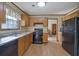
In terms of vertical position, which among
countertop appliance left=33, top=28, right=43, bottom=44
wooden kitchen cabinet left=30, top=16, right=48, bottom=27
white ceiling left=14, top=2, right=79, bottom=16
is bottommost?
countertop appliance left=33, top=28, right=43, bottom=44

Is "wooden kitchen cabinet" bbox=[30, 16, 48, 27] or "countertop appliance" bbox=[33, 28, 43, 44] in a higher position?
"wooden kitchen cabinet" bbox=[30, 16, 48, 27]

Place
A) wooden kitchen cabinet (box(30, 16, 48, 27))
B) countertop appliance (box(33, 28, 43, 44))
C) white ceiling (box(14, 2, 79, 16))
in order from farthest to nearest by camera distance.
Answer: wooden kitchen cabinet (box(30, 16, 48, 27)) < countertop appliance (box(33, 28, 43, 44)) < white ceiling (box(14, 2, 79, 16))

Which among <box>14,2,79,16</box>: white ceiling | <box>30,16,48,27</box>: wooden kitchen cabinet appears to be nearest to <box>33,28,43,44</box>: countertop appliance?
<box>30,16,48,27</box>: wooden kitchen cabinet

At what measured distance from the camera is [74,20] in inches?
180

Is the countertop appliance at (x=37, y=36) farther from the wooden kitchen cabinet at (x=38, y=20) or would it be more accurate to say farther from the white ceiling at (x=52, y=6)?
the white ceiling at (x=52, y=6)

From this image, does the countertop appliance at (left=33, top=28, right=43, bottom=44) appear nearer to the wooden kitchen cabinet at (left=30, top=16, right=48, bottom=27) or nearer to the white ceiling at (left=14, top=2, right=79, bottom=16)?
the wooden kitchen cabinet at (left=30, top=16, right=48, bottom=27)

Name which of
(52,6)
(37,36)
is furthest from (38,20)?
(52,6)

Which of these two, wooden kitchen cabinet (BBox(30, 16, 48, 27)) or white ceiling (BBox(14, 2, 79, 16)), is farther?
wooden kitchen cabinet (BBox(30, 16, 48, 27))

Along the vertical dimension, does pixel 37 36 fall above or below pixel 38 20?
below

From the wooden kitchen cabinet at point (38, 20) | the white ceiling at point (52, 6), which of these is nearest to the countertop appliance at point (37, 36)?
the wooden kitchen cabinet at point (38, 20)

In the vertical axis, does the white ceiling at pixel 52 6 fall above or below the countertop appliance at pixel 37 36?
above

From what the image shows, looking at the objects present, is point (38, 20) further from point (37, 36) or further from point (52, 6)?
point (52, 6)

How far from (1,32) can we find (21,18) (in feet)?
10.2

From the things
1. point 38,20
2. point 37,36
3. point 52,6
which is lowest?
point 37,36
